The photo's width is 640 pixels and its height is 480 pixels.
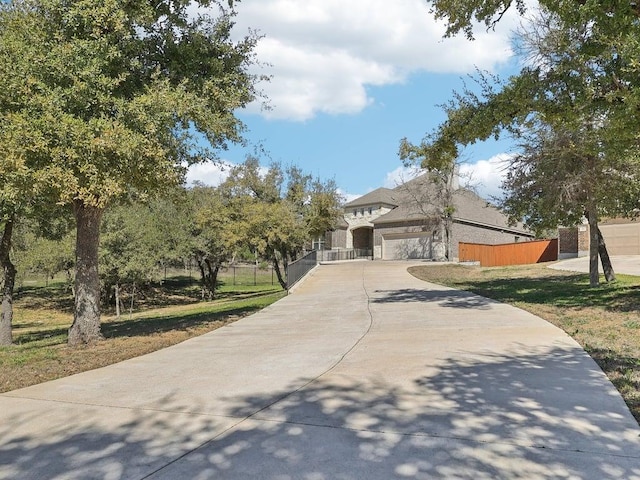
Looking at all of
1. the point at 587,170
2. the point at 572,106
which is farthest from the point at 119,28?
the point at 587,170

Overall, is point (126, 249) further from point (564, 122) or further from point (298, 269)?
point (564, 122)

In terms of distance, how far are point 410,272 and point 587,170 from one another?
12861mm

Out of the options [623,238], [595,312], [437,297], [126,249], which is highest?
[126,249]

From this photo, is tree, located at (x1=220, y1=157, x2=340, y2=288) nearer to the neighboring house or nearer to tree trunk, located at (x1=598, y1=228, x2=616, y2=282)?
the neighboring house

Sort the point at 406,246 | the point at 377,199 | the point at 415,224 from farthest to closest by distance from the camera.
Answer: the point at 377,199 < the point at 406,246 < the point at 415,224

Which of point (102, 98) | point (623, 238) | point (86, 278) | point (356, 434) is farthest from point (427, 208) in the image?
point (356, 434)

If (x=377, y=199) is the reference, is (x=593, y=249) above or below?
below

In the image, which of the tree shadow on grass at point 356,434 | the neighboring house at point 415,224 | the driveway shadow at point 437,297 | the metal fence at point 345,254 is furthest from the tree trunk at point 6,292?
the metal fence at point 345,254

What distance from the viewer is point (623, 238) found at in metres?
32.7

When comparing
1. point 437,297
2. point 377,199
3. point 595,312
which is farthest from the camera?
point 377,199

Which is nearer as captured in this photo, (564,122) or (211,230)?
(564,122)

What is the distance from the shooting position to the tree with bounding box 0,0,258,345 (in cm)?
807

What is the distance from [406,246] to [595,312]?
31689 millimetres

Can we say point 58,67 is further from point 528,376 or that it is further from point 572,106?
point 572,106
